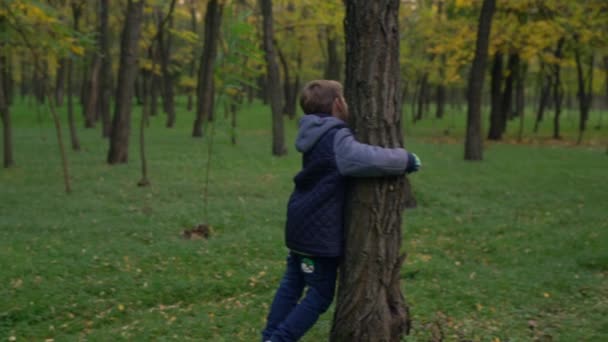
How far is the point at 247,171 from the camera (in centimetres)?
1386

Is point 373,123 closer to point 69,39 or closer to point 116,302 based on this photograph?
point 116,302

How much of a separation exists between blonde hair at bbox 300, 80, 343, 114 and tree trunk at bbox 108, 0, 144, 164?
34.3 feet

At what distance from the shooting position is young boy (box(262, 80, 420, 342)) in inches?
138

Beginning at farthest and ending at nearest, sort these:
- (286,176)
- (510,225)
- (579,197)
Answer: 1. (286,176)
2. (579,197)
3. (510,225)

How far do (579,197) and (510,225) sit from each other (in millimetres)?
2802

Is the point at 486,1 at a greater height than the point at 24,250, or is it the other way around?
the point at 486,1

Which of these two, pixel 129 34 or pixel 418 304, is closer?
pixel 418 304

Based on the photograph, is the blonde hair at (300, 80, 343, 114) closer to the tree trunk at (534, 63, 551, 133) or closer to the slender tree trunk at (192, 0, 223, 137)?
the slender tree trunk at (192, 0, 223, 137)

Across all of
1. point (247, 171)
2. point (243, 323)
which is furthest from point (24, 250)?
point (247, 171)

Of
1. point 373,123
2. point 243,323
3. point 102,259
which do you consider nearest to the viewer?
point 373,123

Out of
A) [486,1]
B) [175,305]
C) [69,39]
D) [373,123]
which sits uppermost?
[486,1]

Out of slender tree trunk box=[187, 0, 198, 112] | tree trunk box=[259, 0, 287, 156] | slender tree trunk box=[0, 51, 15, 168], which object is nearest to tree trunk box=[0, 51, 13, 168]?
slender tree trunk box=[0, 51, 15, 168]

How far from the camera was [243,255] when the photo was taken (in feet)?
22.4

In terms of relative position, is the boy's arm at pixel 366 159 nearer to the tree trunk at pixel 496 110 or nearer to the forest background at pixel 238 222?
the forest background at pixel 238 222
